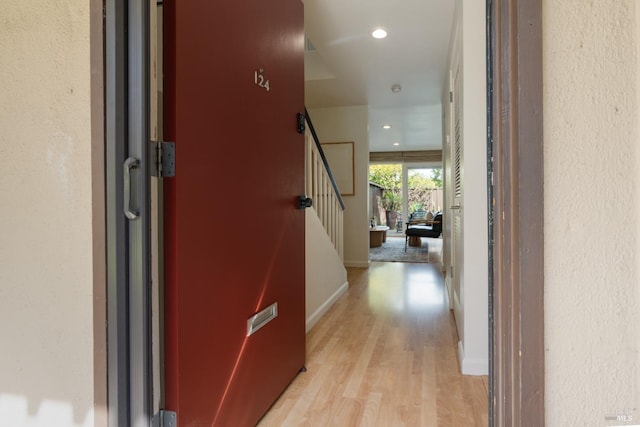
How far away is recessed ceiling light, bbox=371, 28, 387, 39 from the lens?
304 cm

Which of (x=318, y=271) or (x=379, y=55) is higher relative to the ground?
(x=379, y=55)

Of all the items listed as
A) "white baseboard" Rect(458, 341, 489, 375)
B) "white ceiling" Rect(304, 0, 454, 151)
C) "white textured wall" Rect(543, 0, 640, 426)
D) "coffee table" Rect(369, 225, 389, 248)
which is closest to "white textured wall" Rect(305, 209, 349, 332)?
"white baseboard" Rect(458, 341, 489, 375)

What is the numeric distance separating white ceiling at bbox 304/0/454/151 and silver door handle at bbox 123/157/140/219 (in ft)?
7.31

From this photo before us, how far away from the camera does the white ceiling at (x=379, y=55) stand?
2.74 metres

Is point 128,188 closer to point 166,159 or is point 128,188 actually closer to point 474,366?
point 166,159

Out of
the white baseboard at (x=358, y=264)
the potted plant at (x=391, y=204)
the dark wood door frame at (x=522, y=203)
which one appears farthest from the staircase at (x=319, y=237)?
the potted plant at (x=391, y=204)

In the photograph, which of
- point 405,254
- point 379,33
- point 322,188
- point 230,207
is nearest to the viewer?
point 230,207

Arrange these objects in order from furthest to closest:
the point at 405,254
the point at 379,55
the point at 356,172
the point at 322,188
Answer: the point at 405,254, the point at 356,172, the point at 379,55, the point at 322,188

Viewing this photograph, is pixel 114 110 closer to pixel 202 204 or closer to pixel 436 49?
pixel 202 204

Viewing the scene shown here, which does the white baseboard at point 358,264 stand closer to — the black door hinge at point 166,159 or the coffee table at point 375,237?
the coffee table at point 375,237

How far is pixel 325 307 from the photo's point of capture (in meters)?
3.10

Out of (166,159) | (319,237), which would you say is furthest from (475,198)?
(166,159)

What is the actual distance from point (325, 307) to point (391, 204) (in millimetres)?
8065

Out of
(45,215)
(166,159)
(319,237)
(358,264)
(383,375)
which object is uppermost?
(166,159)
